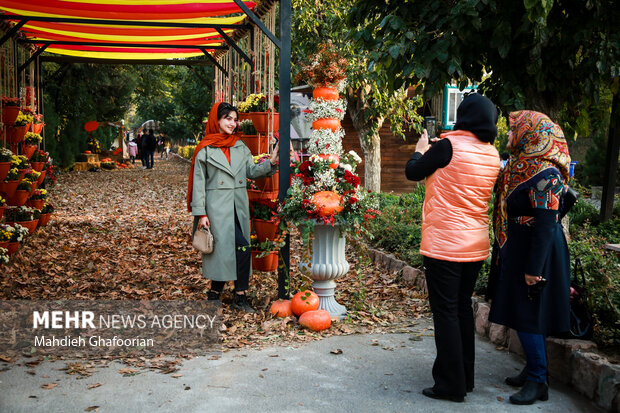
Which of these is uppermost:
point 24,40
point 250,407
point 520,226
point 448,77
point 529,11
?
point 24,40

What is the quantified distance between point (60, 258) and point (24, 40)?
15.5 ft

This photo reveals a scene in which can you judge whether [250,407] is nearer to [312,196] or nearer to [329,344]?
[329,344]

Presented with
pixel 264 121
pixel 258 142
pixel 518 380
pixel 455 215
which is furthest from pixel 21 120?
pixel 518 380

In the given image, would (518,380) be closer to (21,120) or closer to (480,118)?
(480,118)

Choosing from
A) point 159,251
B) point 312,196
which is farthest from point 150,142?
point 312,196

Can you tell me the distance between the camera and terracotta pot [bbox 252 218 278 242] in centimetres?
659

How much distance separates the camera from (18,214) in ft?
30.0

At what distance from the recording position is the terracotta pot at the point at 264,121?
748 cm

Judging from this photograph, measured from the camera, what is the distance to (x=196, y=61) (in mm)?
13953

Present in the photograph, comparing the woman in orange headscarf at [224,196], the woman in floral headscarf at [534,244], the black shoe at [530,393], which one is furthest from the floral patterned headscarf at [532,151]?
the woman in orange headscarf at [224,196]

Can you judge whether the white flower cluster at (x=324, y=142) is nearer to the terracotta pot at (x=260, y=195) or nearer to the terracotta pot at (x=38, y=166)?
the terracotta pot at (x=260, y=195)

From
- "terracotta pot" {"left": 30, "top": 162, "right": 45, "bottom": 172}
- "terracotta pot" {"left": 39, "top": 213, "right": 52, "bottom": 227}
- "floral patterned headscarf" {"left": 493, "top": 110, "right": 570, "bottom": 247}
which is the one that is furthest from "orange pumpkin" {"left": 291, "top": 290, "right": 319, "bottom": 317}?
"terracotta pot" {"left": 30, "top": 162, "right": 45, "bottom": 172}

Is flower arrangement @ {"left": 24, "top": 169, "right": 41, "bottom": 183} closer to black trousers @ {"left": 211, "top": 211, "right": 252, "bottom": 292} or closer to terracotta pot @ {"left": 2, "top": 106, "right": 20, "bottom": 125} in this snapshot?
terracotta pot @ {"left": 2, "top": 106, "right": 20, "bottom": 125}

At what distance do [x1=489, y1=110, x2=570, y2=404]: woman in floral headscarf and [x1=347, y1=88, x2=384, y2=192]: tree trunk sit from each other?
10208 mm
